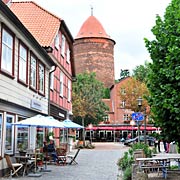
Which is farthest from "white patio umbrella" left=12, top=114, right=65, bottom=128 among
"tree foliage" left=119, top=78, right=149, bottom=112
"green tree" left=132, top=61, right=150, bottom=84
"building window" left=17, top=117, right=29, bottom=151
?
→ "green tree" left=132, top=61, right=150, bottom=84

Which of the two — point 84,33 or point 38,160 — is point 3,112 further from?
point 84,33

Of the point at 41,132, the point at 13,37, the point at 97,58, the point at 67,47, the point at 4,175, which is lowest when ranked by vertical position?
the point at 4,175

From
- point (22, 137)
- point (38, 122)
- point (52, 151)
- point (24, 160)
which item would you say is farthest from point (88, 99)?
point (24, 160)

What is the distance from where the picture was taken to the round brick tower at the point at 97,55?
276ft

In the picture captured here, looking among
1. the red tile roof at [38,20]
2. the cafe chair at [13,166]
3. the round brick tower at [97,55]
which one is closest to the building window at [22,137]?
the cafe chair at [13,166]

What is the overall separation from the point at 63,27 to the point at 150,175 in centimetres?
1676

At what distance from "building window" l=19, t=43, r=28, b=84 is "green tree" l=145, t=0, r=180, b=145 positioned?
6955mm

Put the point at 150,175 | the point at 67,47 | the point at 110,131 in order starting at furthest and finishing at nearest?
the point at 110,131 < the point at 67,47 < the point at 150,175

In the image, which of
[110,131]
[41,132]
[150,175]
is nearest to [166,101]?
[150,175]

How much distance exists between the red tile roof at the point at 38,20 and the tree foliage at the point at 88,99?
1979 centimetres

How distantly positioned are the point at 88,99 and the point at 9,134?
3138 cm

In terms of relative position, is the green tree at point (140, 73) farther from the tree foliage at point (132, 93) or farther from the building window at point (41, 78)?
the building window at point (41, 78)

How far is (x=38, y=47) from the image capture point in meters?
19.0

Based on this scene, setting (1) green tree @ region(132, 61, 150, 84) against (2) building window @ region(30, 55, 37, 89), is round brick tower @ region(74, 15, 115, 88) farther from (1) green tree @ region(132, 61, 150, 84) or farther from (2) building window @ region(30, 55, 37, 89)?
(2) building window @ region(30, 55, 37, 89)
